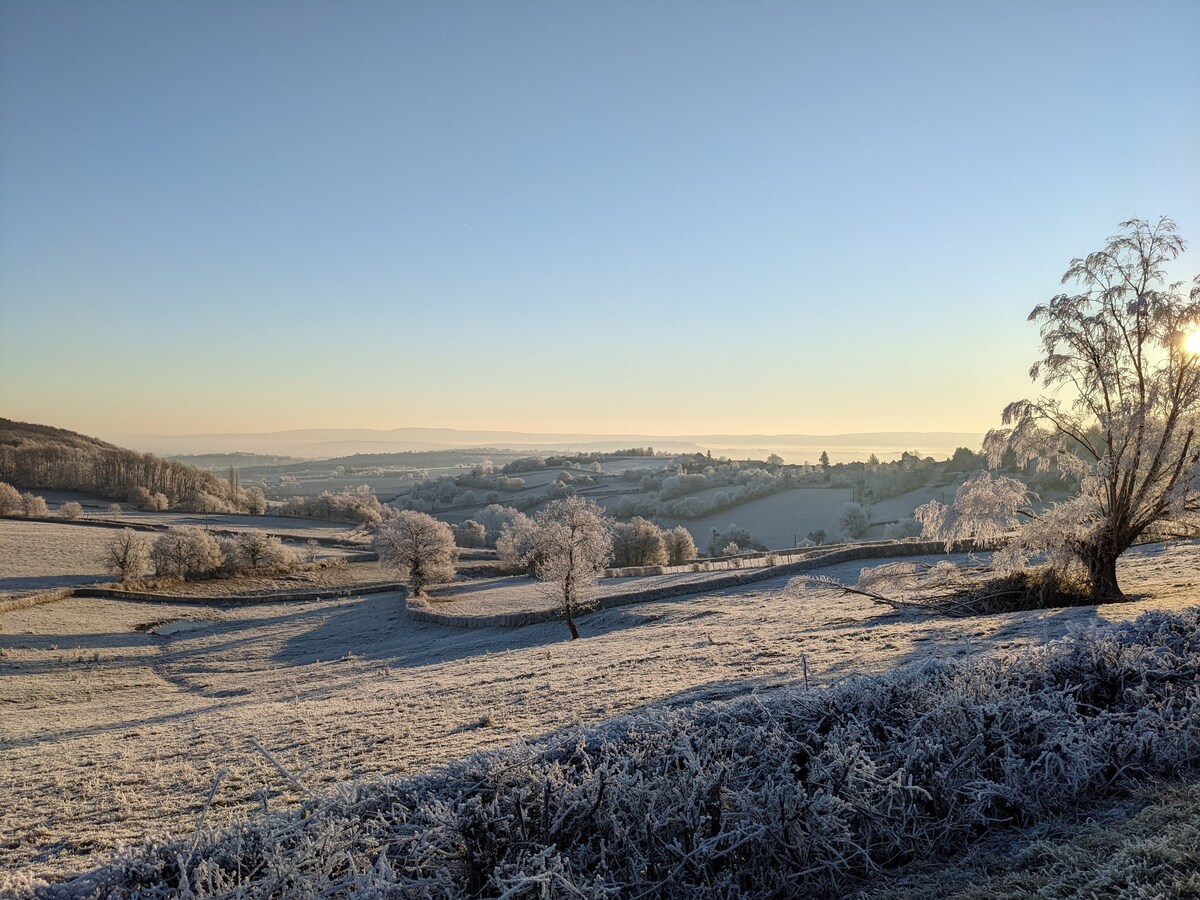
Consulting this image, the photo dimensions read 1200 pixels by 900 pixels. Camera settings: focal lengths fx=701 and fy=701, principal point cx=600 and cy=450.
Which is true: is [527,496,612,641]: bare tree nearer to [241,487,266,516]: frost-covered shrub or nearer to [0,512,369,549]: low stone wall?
[0,512,369,549]: low stone wall

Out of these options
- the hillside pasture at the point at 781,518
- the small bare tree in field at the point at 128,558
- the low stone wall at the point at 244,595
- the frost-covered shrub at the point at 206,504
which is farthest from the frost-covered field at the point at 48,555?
the hillside pasture at the point at 781,518

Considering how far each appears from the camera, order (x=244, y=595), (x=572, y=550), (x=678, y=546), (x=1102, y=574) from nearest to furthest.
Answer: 1. (x=1102, y=574)
2. (x=572, y=550)
3. (x=244, y=595)
4. (x=678, y=546)

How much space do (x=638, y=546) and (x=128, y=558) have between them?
40219 mm

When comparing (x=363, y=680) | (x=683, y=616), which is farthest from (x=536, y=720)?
(x=683, y=616)

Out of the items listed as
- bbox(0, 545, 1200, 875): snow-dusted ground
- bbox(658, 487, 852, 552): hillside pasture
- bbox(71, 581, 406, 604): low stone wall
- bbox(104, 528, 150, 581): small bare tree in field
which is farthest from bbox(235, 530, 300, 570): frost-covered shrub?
bbox(658, 487, 852, 552): hillside pasture

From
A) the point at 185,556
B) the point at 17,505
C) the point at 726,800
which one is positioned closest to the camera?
the point at 726,800

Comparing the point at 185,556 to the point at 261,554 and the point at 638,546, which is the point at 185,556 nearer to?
the point at 261,554

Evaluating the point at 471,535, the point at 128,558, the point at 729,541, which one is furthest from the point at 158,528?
the point at 729,541

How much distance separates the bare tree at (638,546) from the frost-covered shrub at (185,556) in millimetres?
33119

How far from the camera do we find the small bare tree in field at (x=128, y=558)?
51.4 m

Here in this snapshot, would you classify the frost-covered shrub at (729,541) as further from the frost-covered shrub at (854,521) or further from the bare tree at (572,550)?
the bare tree at (572,550)

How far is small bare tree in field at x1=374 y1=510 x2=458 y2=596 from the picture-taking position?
161ft

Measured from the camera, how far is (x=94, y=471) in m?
111

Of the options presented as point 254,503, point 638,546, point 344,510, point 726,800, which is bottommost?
point 638,546
